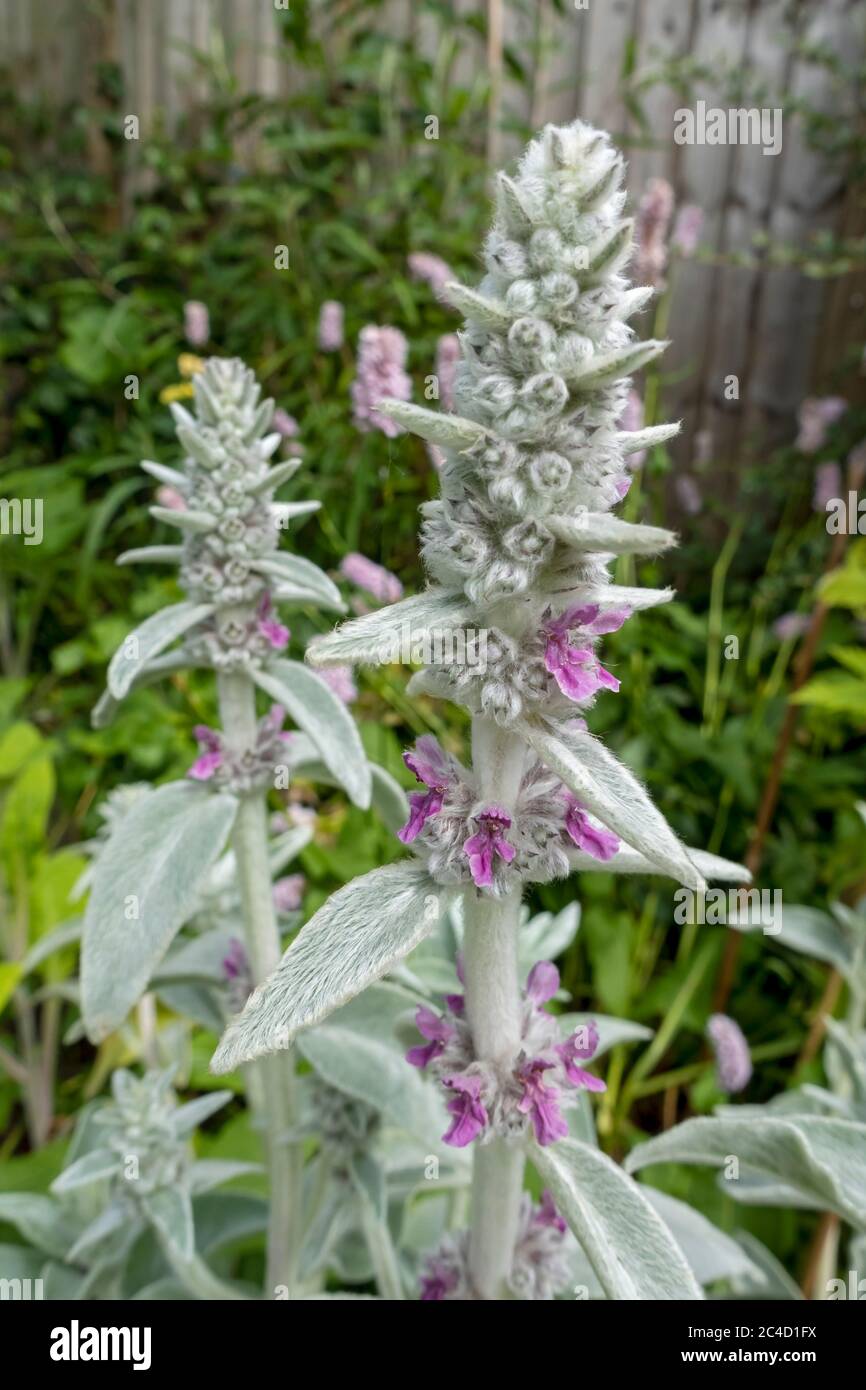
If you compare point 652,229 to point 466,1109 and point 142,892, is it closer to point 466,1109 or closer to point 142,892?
point 142,892

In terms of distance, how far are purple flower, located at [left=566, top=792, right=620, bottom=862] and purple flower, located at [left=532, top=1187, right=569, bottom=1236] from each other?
0.49 m

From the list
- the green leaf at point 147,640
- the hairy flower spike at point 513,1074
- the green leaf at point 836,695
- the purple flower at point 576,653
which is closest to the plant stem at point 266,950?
the green leaf at point 147,640

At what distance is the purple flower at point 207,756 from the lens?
1.28m

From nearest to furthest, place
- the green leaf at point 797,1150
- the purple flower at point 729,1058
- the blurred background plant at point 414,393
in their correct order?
the green leaf at point 797,1150 < the purple flower at point 729,1058 < the blurred background plant at point 414,393

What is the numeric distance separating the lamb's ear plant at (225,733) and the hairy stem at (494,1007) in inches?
10.3

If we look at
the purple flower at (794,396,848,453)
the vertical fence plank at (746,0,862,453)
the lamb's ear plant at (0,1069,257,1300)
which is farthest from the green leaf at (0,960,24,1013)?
the vertical fence plank at (746,0,862,453)

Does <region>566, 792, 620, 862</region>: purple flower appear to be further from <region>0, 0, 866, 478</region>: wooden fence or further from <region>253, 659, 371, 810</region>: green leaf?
<region>0, 0, 866, 478</region>: wooden fence

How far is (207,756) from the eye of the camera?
130 cm

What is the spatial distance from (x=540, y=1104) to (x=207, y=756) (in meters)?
0.60

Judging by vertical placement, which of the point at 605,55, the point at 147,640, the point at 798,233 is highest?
the point at 605,55

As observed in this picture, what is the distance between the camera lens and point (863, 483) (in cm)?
356

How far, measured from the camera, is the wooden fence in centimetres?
389

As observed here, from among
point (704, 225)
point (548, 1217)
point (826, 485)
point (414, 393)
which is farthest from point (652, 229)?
point (548, 1217)

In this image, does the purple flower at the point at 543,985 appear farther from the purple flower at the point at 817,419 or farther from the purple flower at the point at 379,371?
the purple flower at the point at 817,419
